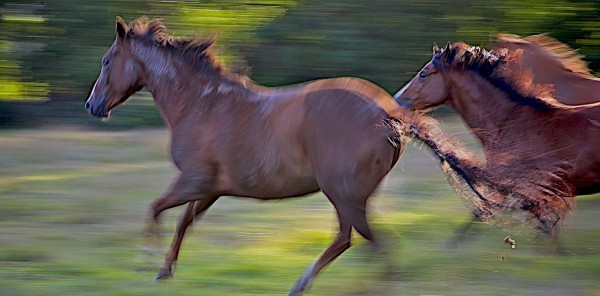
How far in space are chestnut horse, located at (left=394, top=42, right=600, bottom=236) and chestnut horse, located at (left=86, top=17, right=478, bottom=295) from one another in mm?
483

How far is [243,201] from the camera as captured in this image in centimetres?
810

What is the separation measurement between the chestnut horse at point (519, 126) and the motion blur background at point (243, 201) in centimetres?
52

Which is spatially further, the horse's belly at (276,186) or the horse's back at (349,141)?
the horse's belly at (276,186)

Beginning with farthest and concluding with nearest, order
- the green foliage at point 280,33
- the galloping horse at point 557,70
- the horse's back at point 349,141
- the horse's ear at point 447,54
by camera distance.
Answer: the green foliage at point 280,33
the galloping horse at point 557,70
the horse's ear at point 447,54
the horse's back at point 349,141

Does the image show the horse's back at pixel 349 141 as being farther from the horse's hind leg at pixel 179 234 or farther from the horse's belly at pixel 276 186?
the horse's hind leg at pixel 179 234

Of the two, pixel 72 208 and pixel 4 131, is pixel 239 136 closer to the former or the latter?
pixel 72 208

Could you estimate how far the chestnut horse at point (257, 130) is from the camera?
535 cm

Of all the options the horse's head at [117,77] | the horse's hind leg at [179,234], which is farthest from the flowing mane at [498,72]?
the horse's head at [117,77]

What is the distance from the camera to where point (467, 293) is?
567 cm

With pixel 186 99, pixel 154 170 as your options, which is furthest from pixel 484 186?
pixel 154 170

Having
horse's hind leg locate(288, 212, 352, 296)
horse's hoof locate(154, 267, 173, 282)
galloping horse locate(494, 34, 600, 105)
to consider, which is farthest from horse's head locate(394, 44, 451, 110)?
horse's hoof locate(154, 267, 173, 282)

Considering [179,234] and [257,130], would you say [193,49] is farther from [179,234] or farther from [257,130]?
[179,234]

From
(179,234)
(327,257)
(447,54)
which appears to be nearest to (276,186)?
(327,257)

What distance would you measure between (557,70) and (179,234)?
11.3 ft
